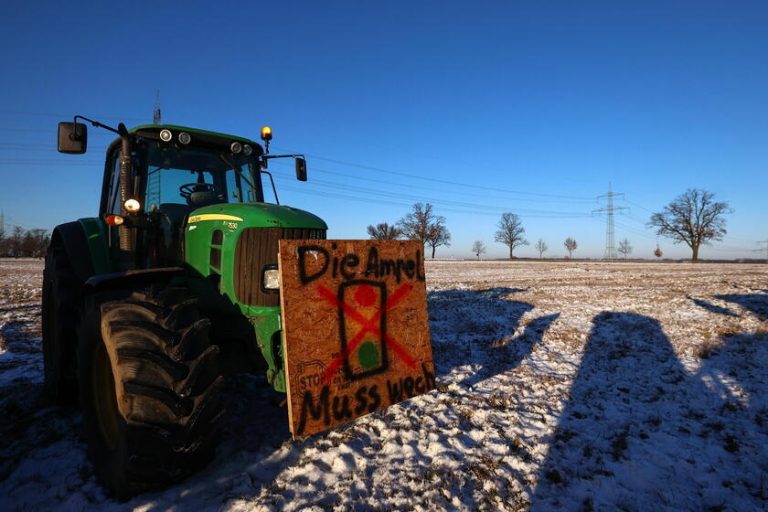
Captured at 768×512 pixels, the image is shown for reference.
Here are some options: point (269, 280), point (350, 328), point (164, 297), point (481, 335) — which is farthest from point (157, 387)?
point (481, 335)

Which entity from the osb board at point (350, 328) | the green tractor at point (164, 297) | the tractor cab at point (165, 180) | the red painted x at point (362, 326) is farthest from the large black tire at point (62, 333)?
the red painted x at point (362, 326)

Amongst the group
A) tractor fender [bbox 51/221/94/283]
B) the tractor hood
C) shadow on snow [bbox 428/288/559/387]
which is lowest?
shadow on snow [bbox 428/288/559/387]

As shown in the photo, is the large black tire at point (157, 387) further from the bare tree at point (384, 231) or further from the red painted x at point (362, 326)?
the bare tree at point (384, 231)

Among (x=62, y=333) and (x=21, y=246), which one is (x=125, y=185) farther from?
(x=21, y=246)

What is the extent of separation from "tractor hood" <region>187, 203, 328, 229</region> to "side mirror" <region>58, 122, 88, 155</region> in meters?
1.14

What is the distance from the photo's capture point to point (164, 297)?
2717 mm

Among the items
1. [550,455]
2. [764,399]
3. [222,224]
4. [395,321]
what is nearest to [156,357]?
[222,224]

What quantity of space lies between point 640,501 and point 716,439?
1533mm

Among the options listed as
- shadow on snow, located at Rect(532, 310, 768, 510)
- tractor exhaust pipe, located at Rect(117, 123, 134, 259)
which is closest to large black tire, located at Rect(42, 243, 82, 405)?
tractor exhaust pipe, located at Rect(117, 123, 134, 259)

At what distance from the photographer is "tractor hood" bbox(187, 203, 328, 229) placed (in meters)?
3.18

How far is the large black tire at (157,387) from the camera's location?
2.41 m

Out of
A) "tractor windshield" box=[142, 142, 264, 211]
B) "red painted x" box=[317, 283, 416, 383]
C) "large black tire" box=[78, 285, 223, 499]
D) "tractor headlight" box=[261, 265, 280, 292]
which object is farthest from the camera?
"tractor windshield" box=[142, 142, 264, 211]

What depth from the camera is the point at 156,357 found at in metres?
2.47

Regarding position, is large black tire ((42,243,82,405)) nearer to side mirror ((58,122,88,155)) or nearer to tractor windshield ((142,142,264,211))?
tractor windshield ((142,142,264,211))
